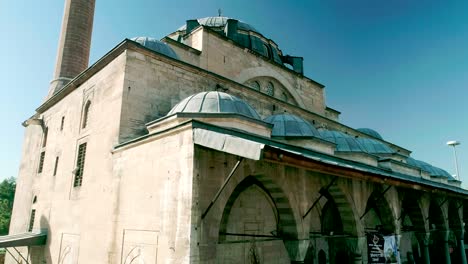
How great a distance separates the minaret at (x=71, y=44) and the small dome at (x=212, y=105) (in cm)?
917

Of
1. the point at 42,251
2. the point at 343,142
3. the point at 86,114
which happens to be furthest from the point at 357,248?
the point at 42,251

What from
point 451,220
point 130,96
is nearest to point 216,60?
point 130,96

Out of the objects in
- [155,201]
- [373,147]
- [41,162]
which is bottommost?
[155,201]

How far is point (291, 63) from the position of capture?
19.5 metres

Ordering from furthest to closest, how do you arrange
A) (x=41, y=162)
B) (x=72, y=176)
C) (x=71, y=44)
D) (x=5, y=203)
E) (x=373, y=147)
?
(x=5, y=203) < (x=373, y=147) < (x=71, y=44) < (x=41, y=162) < (x=72, y=176)

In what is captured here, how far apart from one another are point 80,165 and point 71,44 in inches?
296

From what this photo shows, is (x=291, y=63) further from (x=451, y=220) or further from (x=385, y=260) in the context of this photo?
(x=385, y=260)

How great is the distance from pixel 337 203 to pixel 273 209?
177 centimetres

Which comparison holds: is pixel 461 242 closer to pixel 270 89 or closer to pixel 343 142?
pixel 343 142

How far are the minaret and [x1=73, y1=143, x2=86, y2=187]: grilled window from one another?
5.93m

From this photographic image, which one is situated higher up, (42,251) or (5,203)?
(5,203)

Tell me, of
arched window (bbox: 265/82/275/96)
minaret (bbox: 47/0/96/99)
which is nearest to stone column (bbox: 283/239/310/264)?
arched window (bbox: 265/82/275/96)

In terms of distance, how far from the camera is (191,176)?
18.0 feet

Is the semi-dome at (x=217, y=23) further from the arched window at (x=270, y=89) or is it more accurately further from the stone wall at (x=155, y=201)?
the stone wall at (x=155, y=201)
